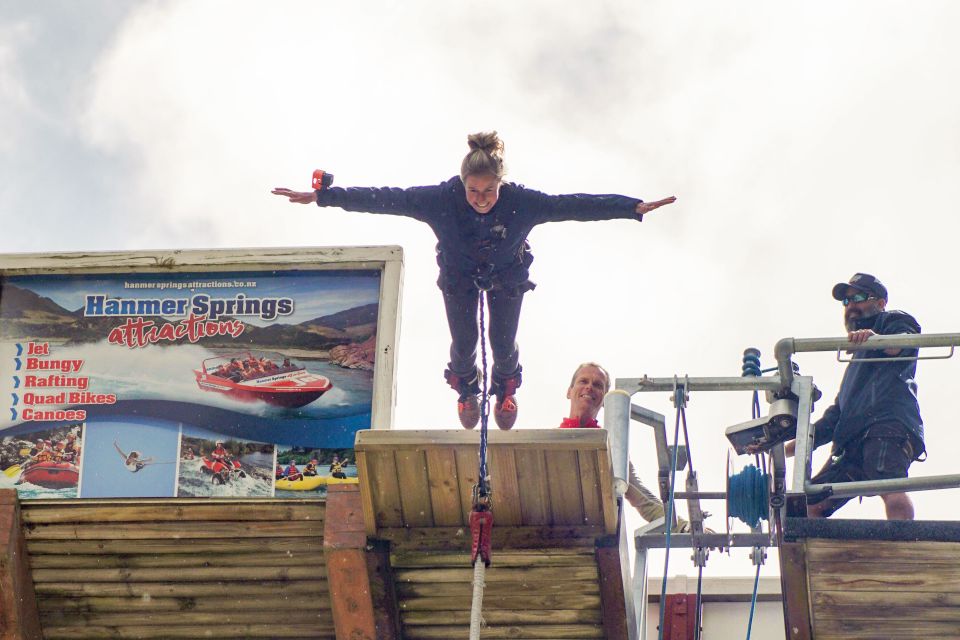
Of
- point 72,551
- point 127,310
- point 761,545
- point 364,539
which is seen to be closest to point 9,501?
point 72,551

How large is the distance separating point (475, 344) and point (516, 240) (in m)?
1.04

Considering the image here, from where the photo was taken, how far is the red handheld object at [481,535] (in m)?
6.83

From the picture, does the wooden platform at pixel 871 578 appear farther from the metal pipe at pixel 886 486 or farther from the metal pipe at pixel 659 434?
the metal pipe at pixel 659 434

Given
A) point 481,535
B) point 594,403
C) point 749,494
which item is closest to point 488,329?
point 594,403

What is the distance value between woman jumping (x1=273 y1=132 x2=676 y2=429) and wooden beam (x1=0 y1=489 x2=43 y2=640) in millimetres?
2504

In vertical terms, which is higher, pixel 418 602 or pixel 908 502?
pixel 908 502

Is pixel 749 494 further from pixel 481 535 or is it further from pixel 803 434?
pixel 481 535

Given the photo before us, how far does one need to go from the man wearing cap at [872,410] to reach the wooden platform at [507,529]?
129 centimetres

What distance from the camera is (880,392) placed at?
8648 mm

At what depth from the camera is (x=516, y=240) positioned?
8.67 meters

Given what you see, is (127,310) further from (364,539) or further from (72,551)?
(364,539)

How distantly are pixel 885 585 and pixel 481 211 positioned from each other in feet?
9.99

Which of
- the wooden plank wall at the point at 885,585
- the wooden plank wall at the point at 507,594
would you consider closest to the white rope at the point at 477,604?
the wooden plank wall at the point at 507,594

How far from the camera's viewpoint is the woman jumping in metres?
8.38
